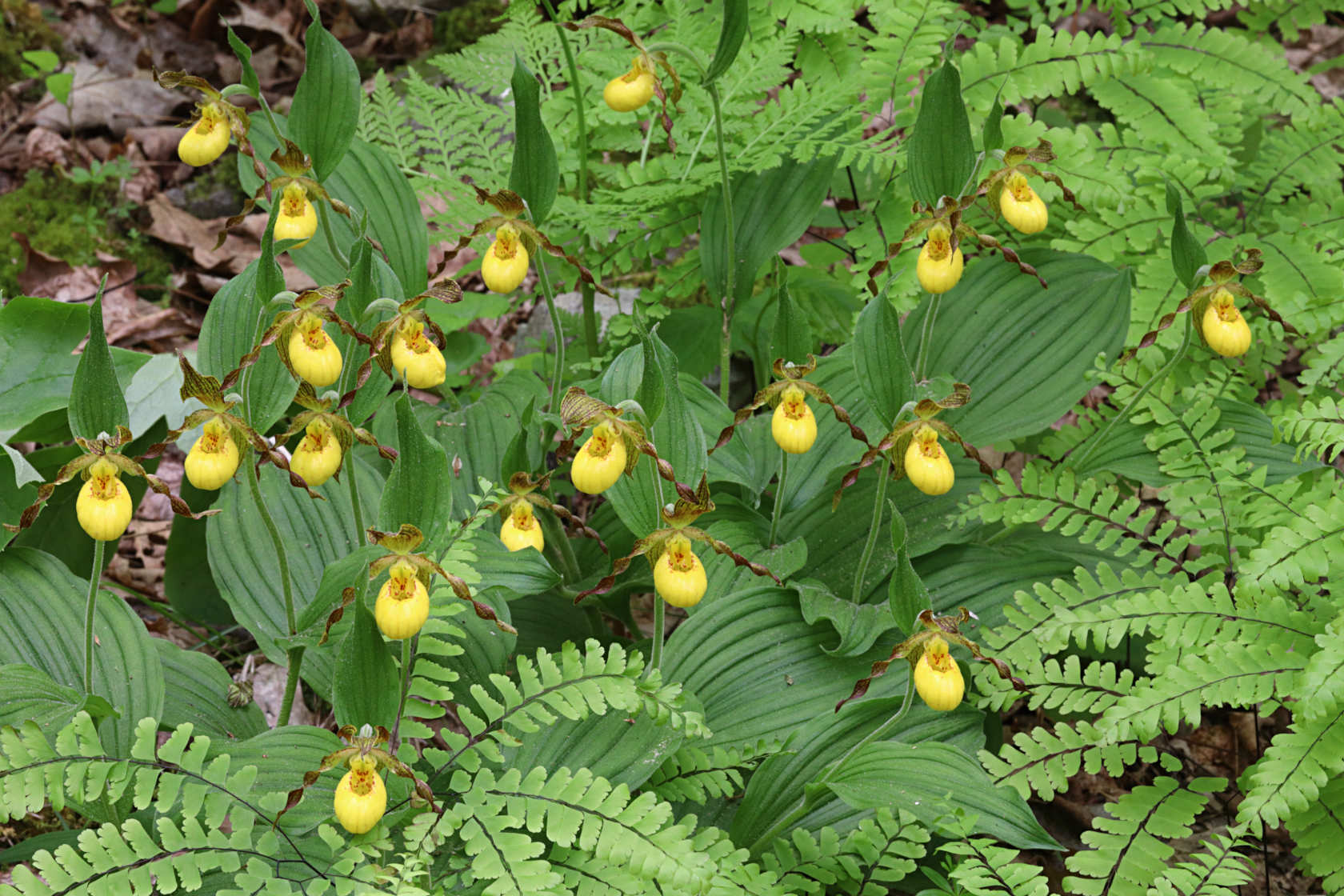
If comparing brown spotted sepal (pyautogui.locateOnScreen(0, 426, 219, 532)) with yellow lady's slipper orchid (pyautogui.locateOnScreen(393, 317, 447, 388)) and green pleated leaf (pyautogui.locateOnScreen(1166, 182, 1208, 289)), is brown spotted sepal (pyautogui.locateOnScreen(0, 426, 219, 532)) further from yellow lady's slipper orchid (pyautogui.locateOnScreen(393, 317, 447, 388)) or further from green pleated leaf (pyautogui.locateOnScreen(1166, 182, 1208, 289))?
green pleated leaf (pyautogui.locateOnScreen(1166, 182, 1208, 289))

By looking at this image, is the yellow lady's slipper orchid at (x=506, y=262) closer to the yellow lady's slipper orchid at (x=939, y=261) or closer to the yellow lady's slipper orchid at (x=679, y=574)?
the yellow lady's slipper orchid at (x=679, y=574)

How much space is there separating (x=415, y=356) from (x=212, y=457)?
0.34 m

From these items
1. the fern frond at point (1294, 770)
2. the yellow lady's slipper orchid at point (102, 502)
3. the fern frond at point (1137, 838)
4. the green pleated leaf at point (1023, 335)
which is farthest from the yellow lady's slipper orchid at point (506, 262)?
the fern frond at point (1294, 770)

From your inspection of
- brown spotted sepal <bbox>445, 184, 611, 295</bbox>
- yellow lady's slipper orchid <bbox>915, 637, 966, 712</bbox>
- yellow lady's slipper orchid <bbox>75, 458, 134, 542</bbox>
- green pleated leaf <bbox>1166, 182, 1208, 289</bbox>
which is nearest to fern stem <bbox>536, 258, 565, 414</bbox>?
brown spotted sepal <bbox>445, 184, 611, 295</bbox>

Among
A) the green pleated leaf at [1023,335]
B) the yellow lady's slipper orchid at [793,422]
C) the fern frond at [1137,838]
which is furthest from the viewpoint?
the green pleated leaf at [1023,335]

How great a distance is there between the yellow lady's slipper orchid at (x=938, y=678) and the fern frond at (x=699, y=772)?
313 mm

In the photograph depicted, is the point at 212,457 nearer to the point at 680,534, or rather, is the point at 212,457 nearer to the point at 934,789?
the point at 680,534

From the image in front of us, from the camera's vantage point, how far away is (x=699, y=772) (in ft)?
5.38

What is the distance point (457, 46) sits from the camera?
3883 mm

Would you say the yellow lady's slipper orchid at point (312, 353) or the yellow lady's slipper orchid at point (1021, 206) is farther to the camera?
the yellow lady's slipper orchid at point (1021, 206)

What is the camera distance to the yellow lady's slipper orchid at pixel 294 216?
186 centimetres

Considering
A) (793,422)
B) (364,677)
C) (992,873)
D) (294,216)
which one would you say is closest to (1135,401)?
(793,422)

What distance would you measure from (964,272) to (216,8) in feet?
11.1

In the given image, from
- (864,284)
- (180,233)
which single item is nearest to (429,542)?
(864,284)
